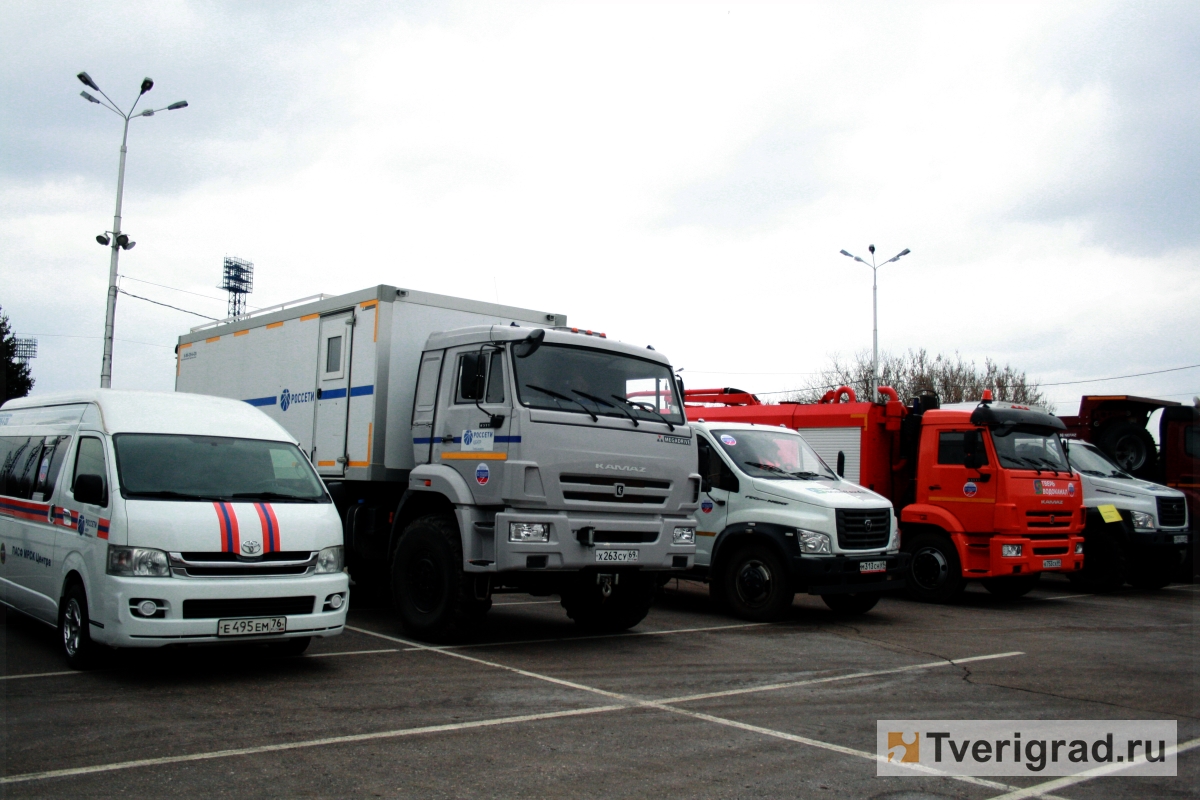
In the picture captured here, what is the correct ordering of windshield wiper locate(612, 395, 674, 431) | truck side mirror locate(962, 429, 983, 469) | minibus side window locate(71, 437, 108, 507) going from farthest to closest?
truck side mirror locate(962, 429, 983, 469) → windshield wiper locate(612, 395, 674, 431) → minibus side window locate(71, 437, 108, 507)

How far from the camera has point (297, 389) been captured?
37.3ft

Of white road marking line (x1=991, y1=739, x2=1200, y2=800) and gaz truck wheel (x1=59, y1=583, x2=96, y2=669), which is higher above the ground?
gaz truck wheel (x1=59, y1=583, x2=96, y2=669)

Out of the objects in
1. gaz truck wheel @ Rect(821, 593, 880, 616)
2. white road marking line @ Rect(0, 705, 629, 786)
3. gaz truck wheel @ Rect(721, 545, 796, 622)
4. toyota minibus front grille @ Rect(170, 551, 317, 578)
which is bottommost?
white road marking line @ Rect(0, 705, 629, 786)

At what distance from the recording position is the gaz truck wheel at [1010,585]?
14.3 metres

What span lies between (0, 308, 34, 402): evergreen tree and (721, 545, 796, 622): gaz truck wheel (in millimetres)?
40176

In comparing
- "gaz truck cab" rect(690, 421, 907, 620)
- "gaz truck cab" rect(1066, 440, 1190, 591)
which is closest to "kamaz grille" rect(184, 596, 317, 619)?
"gaz truck cab" rect(690, 421, 907, 620)

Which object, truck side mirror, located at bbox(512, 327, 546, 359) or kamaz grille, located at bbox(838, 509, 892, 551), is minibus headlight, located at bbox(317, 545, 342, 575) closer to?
truck side mirror, located at bbox(512, 327, 546, 359)

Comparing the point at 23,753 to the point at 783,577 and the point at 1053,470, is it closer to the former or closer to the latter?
the point at 783,577

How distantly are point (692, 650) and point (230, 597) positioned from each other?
433 centimetres

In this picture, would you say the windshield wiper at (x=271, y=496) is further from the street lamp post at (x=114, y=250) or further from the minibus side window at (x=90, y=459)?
the street lamp post at (x=114, y=250)

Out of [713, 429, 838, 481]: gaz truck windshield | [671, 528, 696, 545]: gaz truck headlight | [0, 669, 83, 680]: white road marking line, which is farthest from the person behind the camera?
[713, 429, 838, 481]: gaz truck windshield

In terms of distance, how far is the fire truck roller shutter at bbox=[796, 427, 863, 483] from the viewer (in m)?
14.5

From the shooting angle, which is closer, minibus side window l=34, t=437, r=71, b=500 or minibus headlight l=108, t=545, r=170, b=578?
minibus headlight l=108, t=545, r=170, b=578

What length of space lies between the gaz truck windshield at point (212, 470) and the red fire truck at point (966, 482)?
7452 mm
